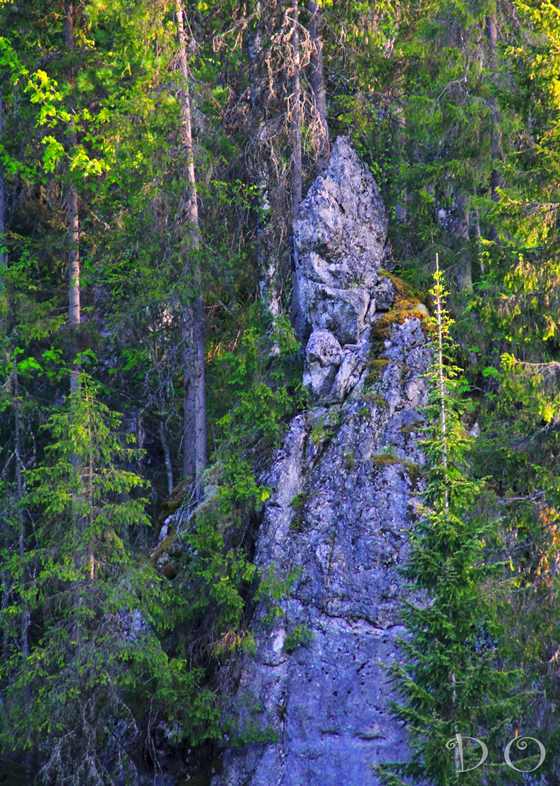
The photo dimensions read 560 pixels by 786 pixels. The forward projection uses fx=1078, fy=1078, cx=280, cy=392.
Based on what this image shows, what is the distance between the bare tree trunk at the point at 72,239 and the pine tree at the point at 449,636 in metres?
9.31

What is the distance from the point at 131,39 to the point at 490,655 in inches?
474

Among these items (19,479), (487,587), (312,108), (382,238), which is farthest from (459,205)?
(19,479)

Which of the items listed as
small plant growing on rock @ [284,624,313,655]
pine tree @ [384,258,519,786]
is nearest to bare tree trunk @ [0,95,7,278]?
small plant growing on rock @ [284,624,313,655]

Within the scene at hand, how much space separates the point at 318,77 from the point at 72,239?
5.23m

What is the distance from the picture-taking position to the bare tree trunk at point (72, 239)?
19297 millimetres

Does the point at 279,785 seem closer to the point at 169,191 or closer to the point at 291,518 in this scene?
the point at 291,518

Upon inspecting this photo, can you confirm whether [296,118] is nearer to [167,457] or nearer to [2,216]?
[2,216]

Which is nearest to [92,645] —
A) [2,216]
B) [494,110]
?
[2,216]

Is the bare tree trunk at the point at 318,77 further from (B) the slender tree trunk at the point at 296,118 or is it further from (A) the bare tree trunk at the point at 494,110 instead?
(A) the bare tree trunk at the point at 494,110

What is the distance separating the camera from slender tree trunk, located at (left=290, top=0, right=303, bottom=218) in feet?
60.0

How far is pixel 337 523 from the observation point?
15.7 meters

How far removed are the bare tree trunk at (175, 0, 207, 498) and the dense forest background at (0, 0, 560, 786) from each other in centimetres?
4

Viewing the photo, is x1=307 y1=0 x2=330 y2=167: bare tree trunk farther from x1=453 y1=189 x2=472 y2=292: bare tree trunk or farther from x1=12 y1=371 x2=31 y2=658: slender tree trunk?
x1=12 y1=371 x2=31 y2=658: slender tree trunk

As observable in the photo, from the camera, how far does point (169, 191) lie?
60.7 feet
